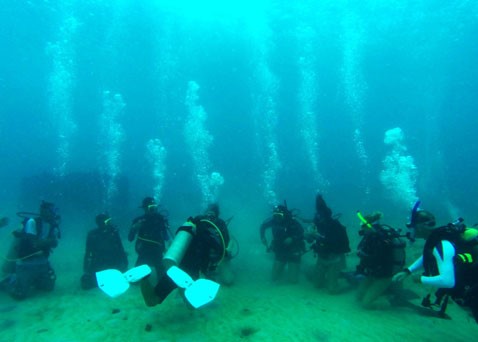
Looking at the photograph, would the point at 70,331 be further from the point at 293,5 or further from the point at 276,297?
the point at 293,5

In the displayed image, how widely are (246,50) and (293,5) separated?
53.3 ft

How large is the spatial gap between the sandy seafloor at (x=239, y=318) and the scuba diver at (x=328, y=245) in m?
0.36

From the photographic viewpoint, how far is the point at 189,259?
17.1 feet

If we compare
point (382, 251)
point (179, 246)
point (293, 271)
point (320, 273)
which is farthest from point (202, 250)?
point (293, 271)

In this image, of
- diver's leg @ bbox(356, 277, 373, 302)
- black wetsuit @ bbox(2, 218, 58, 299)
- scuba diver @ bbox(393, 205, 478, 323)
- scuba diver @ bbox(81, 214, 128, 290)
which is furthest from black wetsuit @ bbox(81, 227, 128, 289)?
scuba diver @ bbox(393, 205, 478, 323)

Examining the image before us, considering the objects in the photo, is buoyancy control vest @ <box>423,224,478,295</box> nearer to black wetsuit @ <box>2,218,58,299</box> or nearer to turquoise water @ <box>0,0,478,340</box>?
black wetsuit @ <box>2,218,58,299</box>

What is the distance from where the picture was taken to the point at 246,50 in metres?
49.6

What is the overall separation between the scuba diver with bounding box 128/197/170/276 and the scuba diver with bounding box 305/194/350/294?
350 centimetres

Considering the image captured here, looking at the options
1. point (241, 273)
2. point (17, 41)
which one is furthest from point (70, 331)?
point (17, 41)

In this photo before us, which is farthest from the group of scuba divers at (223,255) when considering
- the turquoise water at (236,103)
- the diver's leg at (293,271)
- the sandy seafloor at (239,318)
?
the turquoise water at (236,103)

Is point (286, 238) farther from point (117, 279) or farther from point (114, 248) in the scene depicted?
point (117, 279)

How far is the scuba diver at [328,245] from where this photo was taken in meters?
7.51

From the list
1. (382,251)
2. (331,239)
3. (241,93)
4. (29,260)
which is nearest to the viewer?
(382,251)

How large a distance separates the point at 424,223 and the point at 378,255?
142 cm
